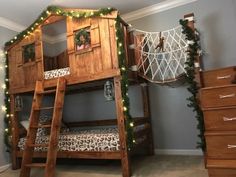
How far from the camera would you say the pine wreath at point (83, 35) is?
3.25 metres

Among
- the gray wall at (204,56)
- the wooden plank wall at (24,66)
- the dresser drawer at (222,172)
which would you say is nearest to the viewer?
the dresser drawer at (222,172)

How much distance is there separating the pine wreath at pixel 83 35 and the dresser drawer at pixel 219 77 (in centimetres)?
171

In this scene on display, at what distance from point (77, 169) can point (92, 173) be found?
389 millimetres

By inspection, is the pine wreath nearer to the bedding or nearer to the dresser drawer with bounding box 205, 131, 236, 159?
the bedding

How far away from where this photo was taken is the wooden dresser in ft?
6.97

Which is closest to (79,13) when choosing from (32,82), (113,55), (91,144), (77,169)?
(113,55)

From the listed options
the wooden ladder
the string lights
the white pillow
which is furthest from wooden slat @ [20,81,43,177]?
the string lights

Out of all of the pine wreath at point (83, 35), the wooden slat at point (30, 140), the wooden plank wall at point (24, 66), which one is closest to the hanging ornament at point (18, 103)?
the wooden plank wall at point (24, 66)

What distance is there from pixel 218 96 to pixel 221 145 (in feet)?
1.72

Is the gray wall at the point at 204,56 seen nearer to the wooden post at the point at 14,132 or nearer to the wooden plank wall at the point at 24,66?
the wooden plank wall at the point at 24,66

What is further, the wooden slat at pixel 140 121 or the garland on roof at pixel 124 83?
the wooden slat at pixel 140 121

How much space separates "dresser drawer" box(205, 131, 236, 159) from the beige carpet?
1.73 feet

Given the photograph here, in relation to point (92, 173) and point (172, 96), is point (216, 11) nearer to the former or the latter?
point (172, 96)

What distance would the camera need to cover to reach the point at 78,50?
3.31 m
